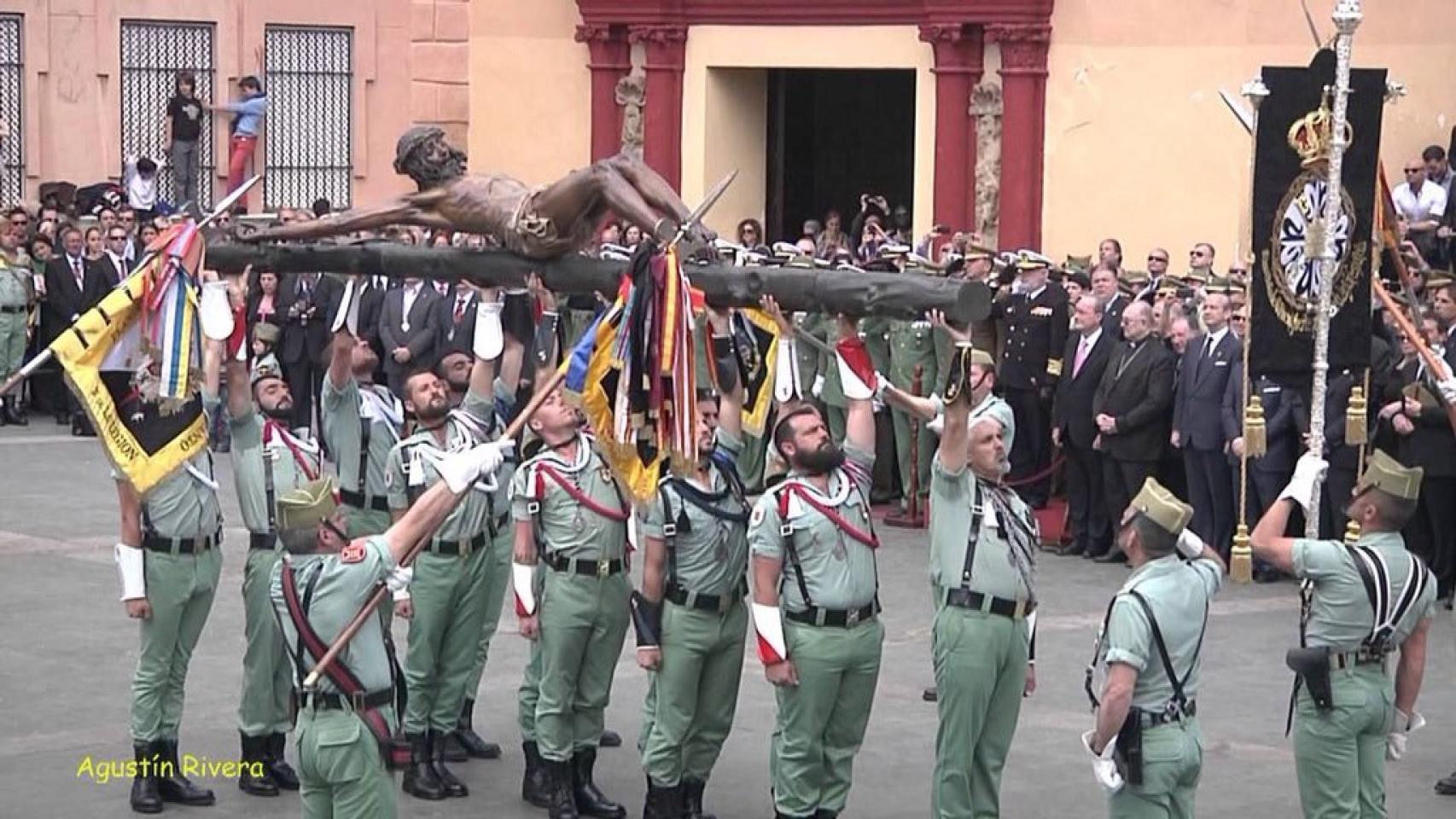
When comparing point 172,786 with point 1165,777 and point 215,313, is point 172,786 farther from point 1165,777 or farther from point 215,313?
point 1165,777

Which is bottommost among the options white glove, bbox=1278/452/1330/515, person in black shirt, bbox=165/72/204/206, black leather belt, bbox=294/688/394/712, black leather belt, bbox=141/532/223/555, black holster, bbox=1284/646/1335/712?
black leather belt, bbox=294/688/394/712

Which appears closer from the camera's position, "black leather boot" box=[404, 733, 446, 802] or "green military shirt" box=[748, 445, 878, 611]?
"green military shirt" box=[748, 445, 878, 611]

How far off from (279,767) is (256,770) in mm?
158

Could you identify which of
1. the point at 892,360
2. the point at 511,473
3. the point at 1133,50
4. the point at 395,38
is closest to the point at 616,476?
the point at 511,473

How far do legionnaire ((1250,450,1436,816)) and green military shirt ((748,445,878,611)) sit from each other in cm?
168

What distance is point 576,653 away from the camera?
12.1 m

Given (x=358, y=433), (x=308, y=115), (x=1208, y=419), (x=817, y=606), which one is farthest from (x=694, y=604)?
(x=308, y=115)

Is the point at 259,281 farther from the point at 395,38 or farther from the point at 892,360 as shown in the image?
the point at 395,38

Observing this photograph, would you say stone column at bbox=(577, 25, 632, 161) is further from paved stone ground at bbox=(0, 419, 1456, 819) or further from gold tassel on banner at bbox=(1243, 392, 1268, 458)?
gold tassel on banner at bbox=(1243, 392, 1268, 458)

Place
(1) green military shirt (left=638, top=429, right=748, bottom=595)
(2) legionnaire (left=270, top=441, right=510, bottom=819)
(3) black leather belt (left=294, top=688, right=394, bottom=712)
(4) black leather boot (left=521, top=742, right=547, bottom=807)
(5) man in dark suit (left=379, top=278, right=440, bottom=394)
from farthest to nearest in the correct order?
(5) man in dark suit (left=379, top=278, right=440, bottom=394), (4) black leather boot (left=521, top=742, right=547, bottom=807), (1) green military shirt (left=638, top=429, right=748, bottom=595), (3) black leather belt (left=294, top=688, right=394, bottom=712), (2) legionnaire (left=270, top=441, right=510, bottom=819)

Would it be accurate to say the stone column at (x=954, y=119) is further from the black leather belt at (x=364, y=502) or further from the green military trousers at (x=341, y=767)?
the green military trousers at (x=341, y=767)

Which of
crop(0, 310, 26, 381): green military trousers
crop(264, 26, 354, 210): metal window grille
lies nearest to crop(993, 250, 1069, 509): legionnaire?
crop(0, 310, 26, 381): green military trousers

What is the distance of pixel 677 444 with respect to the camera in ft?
34.9

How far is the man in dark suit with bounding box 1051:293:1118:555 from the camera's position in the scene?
1914 centimetres
